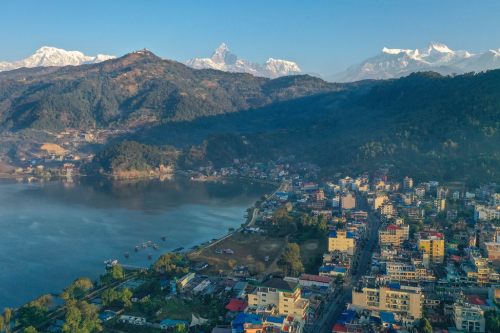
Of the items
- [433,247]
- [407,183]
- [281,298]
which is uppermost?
[407,183]

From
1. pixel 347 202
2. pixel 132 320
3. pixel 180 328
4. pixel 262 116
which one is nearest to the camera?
pixel 180 328

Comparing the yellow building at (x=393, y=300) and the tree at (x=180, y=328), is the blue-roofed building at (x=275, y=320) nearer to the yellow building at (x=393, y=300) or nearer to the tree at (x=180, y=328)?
the tree at (x=180, y=328)

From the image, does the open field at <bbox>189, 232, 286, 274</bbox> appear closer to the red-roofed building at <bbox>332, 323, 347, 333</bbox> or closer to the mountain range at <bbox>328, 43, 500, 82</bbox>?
the red-roofed building at <bbox>332, 323, 347, 333</bbox>

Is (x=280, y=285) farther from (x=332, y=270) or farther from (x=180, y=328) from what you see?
(x=332, y=270)

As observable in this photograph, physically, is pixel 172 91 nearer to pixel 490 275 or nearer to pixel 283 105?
pixel 283 105

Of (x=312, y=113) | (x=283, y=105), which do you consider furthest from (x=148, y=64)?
(x=312, y=113)

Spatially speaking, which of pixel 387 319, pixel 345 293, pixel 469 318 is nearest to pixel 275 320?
pixel 387 319
